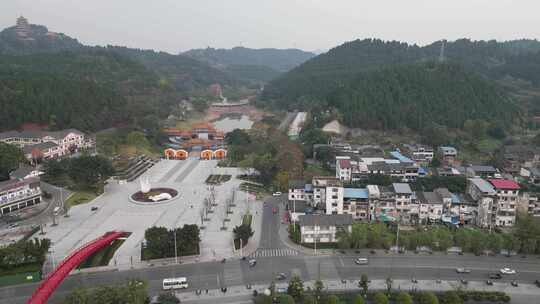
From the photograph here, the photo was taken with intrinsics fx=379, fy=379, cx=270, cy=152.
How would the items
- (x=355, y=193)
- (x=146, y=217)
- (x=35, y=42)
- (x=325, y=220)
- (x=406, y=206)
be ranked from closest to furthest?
(x=325, y=220)
(x=406, y=206)
(x=355, y=193)
(x=146, y=217)
(x=35, y=42)

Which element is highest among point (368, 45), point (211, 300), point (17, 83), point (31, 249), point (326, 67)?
point (368, 45)

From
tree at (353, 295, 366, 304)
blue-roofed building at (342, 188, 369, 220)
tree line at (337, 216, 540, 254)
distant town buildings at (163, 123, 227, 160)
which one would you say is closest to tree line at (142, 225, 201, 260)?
tree line at (337, 216, 540, 254)

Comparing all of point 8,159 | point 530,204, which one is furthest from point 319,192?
point 8,159

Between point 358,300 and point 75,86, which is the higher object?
point 75,86

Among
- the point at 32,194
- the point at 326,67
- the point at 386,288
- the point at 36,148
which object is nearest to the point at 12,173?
the point at 32,194

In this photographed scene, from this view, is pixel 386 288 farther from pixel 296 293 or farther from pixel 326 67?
pixel 326 67

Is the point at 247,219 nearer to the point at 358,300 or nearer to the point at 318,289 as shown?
the point at 318,289
